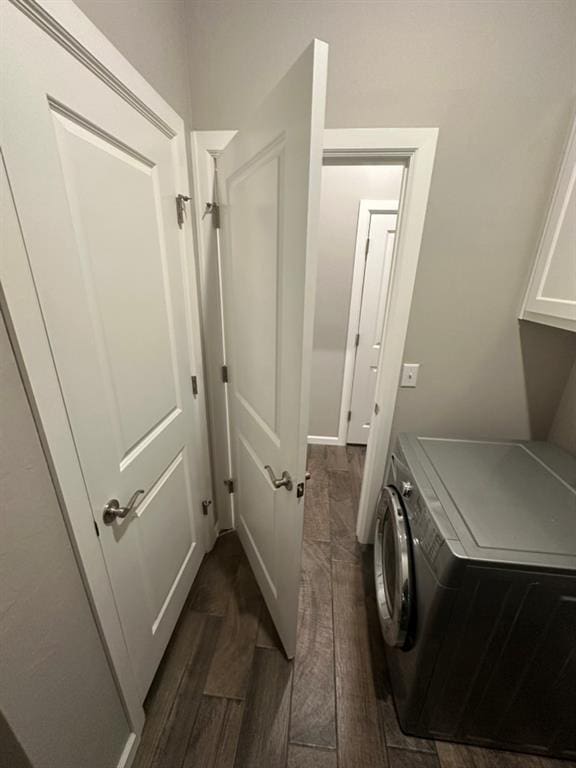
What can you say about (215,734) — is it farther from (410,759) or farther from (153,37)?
(153,37)

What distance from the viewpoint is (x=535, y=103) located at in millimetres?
1031

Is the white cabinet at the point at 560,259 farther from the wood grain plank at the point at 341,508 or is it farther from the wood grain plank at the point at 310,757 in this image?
the wood grain plank at the point at 310,757

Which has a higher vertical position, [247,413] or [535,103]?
[535,103]

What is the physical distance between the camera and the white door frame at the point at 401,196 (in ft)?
3.59

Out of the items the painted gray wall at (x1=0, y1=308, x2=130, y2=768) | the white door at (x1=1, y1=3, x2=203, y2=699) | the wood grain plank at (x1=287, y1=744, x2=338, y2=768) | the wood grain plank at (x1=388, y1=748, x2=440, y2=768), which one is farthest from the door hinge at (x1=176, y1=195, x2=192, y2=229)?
the wood grain plank at (x1=388, y1=748, x2=440, y2=768)

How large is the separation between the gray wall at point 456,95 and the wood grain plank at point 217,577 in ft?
5.33

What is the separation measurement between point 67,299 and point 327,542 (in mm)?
1810

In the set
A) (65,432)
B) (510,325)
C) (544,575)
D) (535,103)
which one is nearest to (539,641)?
(544,575)

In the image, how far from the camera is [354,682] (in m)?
1.18

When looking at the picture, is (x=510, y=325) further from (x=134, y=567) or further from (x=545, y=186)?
(x=134, y=567)

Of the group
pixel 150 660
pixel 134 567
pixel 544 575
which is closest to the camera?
pixel 544 575

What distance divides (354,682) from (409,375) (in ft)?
4.26

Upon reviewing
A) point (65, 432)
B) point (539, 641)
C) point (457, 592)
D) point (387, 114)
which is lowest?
point (539, 641)

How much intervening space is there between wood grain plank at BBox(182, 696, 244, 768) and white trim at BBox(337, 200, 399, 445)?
2.01 meters
